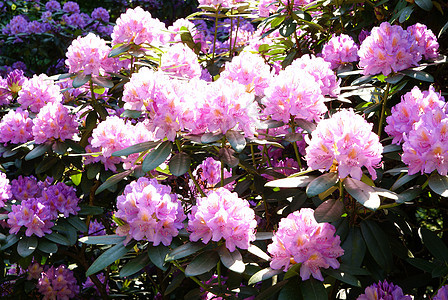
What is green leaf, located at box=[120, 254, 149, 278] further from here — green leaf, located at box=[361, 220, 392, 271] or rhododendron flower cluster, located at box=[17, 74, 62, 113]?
rhododendron flower cluster, located at box=[17, 74, 62, 113]

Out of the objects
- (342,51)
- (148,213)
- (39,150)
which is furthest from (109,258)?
(342,51)

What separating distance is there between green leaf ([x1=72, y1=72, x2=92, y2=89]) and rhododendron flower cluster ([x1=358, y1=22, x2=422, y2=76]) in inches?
44.1

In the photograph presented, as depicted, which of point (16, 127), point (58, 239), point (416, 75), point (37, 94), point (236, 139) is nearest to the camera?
point (236, 139)

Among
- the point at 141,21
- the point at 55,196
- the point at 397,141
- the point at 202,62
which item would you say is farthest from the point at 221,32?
the point at 397,141

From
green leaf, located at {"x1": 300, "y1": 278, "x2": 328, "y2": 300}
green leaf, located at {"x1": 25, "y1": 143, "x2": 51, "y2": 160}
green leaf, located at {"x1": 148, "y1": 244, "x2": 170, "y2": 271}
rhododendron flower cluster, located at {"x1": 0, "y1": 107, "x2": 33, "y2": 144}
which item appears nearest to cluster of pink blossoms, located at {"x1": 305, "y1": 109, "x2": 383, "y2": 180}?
green leaf, located at {"x1": 300, "y1": 278, "x2": 328, "y2": 300}

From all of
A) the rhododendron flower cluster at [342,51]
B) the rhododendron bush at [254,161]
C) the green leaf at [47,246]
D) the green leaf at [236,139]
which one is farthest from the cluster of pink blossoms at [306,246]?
the green leaf at [47,246]

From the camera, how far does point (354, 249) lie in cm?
139

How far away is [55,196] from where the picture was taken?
211cm

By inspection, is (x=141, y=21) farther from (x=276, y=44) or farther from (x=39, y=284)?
(x=39, y=284)

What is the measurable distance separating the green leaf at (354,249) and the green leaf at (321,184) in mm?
225

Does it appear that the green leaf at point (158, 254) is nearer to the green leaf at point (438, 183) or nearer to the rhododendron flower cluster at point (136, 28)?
the green leaf at point (438, 183)

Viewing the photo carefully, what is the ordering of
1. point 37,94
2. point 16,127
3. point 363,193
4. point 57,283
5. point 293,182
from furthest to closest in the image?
point 57,283, point 37,94, point 16,127, point 293,182, point 363,193

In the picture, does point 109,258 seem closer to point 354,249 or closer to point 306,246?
point 306,246

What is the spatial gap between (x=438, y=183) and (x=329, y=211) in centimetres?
28
